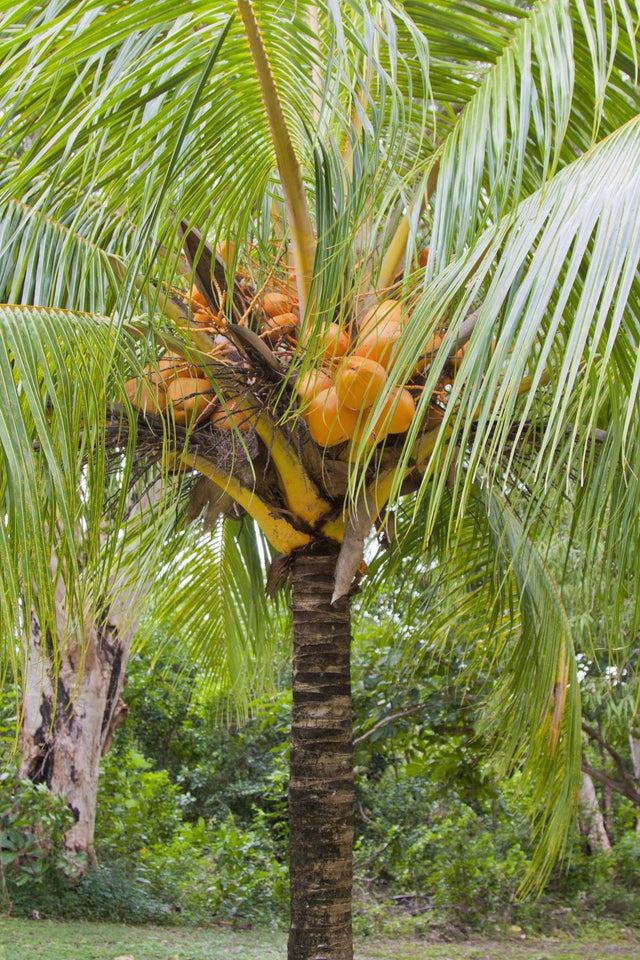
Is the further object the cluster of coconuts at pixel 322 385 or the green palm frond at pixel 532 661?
the green palm frond at pixel 532 661

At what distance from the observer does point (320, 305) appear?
6.77ft

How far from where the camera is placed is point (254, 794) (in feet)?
30.0

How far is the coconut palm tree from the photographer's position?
5.08ft

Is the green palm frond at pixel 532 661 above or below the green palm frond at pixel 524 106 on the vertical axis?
below

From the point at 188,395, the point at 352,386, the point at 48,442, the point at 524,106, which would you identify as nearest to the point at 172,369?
the point at 188,395

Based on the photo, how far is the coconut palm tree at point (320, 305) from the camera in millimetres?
1547

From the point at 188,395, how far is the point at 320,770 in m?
1.15

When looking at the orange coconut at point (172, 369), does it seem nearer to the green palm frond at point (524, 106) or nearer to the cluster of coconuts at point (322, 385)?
the cluster of coconuts at point (322, 385)

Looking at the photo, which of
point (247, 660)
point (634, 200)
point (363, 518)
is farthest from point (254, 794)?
point (634, 200)

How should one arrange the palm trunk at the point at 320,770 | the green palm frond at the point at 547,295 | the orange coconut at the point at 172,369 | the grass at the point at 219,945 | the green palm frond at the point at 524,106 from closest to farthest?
1. the green palm frond at the point at 547,295
2. the green palm frond at the point at 524,106
3. the orange coconut at the point at 172,369
4. the palm trunk at the point at 320,770
5. the grass at the point at 219,945

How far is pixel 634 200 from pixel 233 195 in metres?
1.17

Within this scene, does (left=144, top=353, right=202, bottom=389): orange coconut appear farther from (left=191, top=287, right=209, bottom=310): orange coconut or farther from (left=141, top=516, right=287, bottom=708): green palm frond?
(left=141, top=516, right=287, bottom=708): green palm frond

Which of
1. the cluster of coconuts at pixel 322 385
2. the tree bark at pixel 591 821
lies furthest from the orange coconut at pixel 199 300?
the tree bark at pixel 591 821

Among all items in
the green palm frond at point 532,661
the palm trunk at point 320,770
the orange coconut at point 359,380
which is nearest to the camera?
the orange coconut at point 359,380
